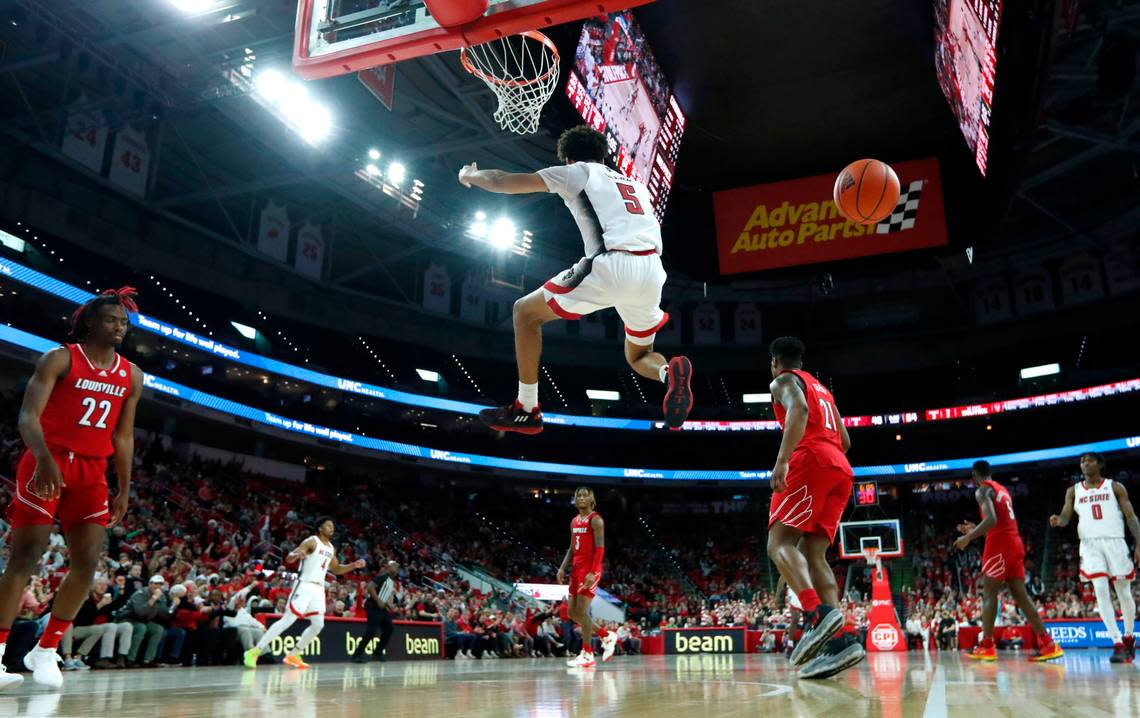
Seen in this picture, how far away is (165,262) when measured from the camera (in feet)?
77.5

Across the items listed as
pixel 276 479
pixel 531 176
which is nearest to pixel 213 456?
pixel 276 479

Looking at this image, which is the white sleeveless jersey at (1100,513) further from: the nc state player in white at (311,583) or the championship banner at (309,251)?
the championship banner at (309,251)

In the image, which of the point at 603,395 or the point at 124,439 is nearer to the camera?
the point at 124,439

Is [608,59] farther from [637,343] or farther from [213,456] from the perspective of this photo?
[213,456]

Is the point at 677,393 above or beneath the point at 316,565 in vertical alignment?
above

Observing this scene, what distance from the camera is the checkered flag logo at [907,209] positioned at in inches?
565

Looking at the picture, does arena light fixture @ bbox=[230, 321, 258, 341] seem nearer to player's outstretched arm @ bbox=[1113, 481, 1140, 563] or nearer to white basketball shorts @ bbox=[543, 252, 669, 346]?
white basketball shorts @ bbox=[543, 252, 669, 346]

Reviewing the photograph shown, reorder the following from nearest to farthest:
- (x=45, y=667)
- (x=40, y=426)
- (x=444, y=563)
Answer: (x=40, y=426)
(x=45, y=667)
(x=444, y=563)

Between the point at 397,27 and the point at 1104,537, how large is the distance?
7.95m

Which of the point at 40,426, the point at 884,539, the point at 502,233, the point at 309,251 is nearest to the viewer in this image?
the point at 40,426

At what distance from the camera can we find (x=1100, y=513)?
27.3ft

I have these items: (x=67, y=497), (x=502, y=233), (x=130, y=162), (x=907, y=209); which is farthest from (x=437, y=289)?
(x=67, y=497)

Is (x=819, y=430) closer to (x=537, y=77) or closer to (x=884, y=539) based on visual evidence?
(x=537, y=77)

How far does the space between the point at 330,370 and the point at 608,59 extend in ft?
58.3
